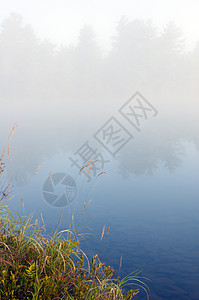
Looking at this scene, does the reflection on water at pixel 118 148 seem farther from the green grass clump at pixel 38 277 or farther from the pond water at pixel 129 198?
the green grass clump at pixel 38 277

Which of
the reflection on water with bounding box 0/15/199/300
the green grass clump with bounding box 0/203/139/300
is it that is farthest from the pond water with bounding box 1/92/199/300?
the green grass clump with bounding box 0/203/139/300

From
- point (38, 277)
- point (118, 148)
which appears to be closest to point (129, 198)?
point (38, 277)

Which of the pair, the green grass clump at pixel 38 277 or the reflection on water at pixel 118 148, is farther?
the reflection on water at pixel 118 148

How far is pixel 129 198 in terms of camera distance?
493 inches

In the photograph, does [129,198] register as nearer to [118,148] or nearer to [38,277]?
[38,277]

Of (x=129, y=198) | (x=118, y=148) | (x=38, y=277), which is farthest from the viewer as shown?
(x=118, y=148)

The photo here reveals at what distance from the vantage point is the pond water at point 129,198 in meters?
7.32

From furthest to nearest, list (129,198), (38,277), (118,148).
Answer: (118,148), (129,198), (38,277)

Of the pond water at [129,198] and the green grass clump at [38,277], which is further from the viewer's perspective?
the pond water at [129,198]

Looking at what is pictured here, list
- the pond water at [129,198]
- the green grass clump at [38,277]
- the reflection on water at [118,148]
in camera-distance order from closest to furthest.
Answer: the green grass clump at [38,277], the pond water at [129,198], the reflection on water at [118,148]

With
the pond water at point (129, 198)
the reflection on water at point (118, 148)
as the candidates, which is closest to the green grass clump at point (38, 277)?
the pond water at point (129, 198)

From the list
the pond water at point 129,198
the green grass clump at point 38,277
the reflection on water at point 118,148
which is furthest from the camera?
the reflection on water at point 118,148

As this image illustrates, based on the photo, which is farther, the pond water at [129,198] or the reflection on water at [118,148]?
the reflection on water at [118,148]

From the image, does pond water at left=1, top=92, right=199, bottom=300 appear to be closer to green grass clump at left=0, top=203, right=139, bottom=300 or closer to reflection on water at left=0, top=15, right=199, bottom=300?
reflection on water at left=0, top=15, right=199, bottom=300
